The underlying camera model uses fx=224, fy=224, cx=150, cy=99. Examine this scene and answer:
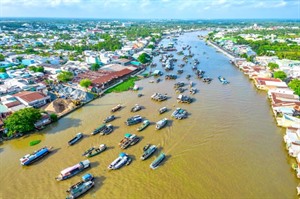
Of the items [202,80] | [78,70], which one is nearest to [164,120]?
[202,80]

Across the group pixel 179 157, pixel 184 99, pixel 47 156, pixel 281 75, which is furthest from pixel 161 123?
pixel 281 75

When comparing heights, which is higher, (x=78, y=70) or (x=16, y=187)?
(x=78, y=70)

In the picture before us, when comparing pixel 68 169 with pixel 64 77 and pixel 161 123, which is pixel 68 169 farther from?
pixel 64 77

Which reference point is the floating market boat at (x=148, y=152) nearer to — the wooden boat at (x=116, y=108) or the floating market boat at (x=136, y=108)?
the floating market boat at (x=136, y=108)

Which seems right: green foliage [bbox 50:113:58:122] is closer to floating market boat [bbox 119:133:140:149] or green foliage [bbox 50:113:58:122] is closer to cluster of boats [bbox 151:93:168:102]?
floating market boat [bbox 119:133:140:149]

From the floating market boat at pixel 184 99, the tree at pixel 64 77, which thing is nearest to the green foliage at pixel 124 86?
the tree at pixel 64 77

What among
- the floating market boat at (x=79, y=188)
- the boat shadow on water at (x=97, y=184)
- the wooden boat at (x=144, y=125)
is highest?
the wooden boat at (x=144, y=125)

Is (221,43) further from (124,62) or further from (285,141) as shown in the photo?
(285,141)
